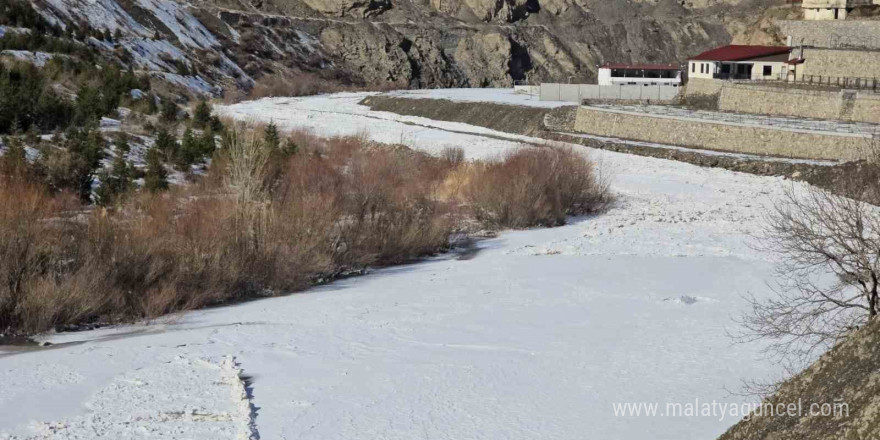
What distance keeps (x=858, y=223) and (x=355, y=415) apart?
705 centimetres

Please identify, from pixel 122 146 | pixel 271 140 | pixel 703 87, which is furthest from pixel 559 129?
pixel 122 146

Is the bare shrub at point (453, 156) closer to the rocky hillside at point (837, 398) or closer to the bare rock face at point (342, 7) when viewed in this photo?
the rocky hillside at point (837, 398)

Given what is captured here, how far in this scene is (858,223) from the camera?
13.0 meters

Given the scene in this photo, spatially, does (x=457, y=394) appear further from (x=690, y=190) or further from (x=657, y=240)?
(x=690, y=190)

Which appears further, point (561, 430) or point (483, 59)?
point (483, 59)

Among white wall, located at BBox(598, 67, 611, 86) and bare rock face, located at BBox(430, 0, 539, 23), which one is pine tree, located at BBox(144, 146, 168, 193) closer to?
white wall, located at BBox(598, 67, 611, 86)

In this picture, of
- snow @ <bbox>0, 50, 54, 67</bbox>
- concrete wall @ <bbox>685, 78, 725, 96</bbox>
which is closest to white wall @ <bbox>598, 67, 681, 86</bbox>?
concrete wall @ <bbox>685, 78, 725, 96</bbox>

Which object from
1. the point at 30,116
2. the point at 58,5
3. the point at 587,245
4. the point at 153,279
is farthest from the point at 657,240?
the point at 58,5

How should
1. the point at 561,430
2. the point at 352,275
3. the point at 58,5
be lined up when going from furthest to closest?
the point at 58,5 < the point at 352,275 < the point at 561,430

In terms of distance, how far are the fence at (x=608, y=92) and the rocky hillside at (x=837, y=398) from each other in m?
62.0

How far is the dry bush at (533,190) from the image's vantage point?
31.3 m

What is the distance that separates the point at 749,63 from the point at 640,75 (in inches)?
572

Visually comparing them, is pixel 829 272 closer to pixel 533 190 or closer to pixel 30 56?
pixel 533 190

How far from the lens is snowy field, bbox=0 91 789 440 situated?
13070 mm
